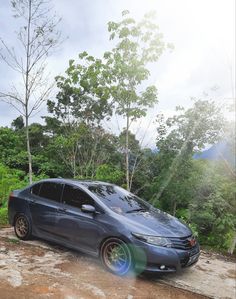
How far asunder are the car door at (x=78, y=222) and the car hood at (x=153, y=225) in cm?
58

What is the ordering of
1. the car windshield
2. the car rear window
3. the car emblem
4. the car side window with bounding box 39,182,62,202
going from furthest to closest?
the car rear window < the car side window with bounding box 39,182,62,202 < the car windshield < the car emblem

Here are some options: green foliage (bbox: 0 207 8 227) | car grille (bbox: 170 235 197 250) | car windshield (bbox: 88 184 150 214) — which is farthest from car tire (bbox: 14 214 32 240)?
car grille (bbox: 170 235 197 250)

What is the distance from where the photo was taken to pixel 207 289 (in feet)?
18.1

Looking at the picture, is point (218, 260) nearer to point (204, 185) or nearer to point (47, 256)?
point (47, 256)

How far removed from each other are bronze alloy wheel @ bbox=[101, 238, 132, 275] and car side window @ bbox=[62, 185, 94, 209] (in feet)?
2.89

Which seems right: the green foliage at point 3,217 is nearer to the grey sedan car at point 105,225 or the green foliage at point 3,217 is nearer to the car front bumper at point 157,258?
the grey sedan car at point 105,225

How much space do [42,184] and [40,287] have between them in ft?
9.39

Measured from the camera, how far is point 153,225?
19.0ft

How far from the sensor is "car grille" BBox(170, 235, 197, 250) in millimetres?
5535

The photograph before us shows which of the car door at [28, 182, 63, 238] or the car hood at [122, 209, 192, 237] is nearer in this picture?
the car hood at [122, 209, 192, 237]

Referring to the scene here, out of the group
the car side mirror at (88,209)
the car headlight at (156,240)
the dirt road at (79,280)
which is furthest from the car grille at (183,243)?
the car side mirror at (88,209)

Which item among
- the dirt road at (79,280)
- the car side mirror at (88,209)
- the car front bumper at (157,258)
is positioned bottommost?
the dirt road at (79,280)

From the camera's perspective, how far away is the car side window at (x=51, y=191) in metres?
6.89

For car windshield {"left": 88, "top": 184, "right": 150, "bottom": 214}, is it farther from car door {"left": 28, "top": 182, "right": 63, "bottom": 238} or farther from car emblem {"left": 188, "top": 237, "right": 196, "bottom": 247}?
car emblem {"left": 188, "top": 237, "right": 196, "bottom": 247}
